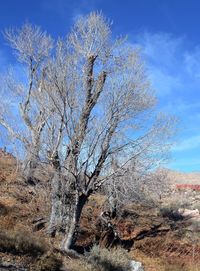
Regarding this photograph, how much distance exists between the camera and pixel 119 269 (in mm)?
13078

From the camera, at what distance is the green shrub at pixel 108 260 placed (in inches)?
498

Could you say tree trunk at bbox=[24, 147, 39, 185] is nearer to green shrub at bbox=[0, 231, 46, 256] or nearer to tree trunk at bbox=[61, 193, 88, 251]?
tree trunk at bbox=[61, 193, 88, 251]

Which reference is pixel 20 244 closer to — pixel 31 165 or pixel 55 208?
pixel 55 208

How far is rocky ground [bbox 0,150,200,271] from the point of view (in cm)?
1599

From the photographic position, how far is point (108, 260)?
13242 mm

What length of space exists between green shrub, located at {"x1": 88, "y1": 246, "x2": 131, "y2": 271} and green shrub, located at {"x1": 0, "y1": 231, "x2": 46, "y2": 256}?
5.86 ft

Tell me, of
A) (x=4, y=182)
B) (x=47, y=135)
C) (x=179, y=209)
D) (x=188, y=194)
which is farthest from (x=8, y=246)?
(x=188, y=194)

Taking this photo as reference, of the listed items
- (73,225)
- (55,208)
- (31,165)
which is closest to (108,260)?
(73,225)

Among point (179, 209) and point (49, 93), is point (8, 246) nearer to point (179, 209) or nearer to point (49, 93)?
point (49, 93)

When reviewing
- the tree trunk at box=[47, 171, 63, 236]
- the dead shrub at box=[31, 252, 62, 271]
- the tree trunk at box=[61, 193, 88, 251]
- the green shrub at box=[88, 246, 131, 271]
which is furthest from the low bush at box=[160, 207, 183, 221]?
the dead shrub at box=[31, 252, 62, 271]

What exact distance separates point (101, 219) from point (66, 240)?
18.3 feet

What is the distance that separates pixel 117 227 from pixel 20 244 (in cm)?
991

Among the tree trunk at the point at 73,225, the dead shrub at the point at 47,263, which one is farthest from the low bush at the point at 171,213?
the dead shrub at the point at 47,263

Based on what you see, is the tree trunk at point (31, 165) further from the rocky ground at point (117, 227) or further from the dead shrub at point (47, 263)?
the dead shrub at point (47, 263)
